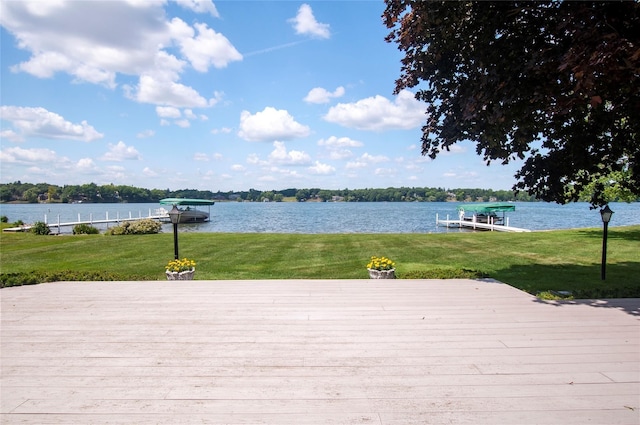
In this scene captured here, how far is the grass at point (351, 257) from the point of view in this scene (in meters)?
9.85

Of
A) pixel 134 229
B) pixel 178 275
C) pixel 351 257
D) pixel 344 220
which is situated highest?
pixel 178 275

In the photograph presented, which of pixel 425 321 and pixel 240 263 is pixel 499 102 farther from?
pixel 240 263

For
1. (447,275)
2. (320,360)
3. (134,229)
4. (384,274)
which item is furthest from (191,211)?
(320,360)

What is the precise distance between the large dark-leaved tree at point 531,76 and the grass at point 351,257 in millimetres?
2600

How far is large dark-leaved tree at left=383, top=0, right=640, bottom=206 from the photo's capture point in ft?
15.9

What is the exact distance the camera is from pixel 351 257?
13.7 m

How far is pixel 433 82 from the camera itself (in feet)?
24.3

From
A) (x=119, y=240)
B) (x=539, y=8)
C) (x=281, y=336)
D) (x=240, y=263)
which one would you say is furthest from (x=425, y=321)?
(x=119, y=240)

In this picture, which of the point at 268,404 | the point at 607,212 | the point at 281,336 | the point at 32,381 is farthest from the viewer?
the point at 607,212

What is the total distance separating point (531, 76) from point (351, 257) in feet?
29.7

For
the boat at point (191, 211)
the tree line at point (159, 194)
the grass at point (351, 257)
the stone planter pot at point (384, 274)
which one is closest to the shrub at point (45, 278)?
the grass at point (351, 257)

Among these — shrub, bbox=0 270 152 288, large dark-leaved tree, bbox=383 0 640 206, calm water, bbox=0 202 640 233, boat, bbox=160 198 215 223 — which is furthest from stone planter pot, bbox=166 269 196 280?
boat, bbox=160 198 215 223

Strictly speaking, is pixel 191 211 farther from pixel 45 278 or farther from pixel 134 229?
pixel 45 278

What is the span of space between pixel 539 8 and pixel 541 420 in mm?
6373
